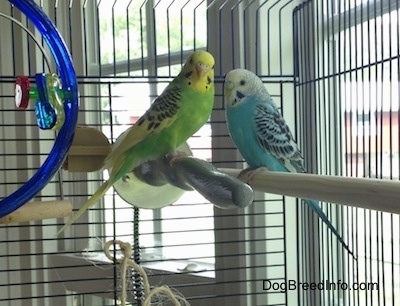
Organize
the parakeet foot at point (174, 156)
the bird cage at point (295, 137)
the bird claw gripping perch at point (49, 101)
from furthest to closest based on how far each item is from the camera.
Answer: the bird cage at point (295, 137), the parakeet foot at point (174, 156), the bird claw gripping perch at point (49, 101)

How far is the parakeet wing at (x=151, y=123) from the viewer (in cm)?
73

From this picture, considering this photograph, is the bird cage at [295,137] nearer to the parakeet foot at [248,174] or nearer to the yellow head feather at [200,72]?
the parakeet foot at [248,174]

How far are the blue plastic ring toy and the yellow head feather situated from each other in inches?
7.3

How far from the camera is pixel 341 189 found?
57cm

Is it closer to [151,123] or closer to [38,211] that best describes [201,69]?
[151,123]

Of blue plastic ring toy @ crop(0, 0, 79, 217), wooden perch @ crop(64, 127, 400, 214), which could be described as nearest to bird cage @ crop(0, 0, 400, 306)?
wooden perch @ crop(64, 127, 400, 214)

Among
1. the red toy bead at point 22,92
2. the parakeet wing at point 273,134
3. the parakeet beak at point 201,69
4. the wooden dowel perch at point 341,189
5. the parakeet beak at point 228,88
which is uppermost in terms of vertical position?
the parakeet beak at point 201,69

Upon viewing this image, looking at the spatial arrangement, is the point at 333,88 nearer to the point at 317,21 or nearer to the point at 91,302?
the point at 317,21

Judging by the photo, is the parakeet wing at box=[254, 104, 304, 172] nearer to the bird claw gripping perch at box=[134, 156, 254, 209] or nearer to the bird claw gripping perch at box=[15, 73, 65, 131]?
the bird claw gripping perch at box=[134, 156, 254, 209]

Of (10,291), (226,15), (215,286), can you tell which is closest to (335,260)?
(215,286)

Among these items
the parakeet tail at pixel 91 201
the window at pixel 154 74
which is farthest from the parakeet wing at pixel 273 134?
the window at pixel 154 74

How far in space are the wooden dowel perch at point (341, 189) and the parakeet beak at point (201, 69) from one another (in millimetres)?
148

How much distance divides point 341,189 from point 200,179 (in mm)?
141

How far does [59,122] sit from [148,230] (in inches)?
46.2
